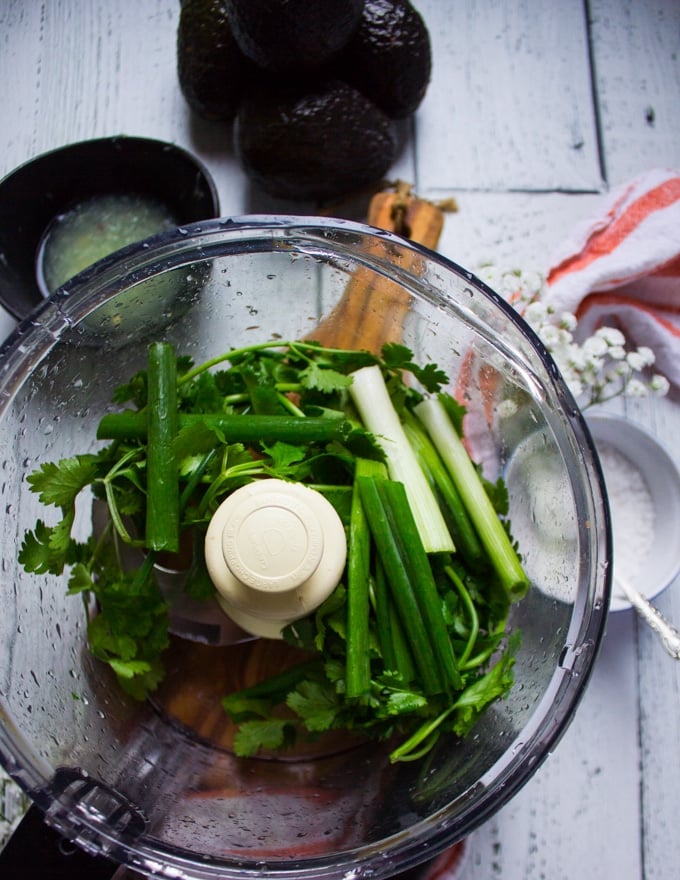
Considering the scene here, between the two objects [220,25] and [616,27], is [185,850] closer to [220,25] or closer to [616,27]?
[220,25]

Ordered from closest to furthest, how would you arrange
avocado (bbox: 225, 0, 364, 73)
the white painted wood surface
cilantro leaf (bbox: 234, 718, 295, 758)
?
cilantro leaf (bbox: 234, 718, 295, 758) < avocado (bbox: 225, 0, 364, 73) < the white painted wood surface

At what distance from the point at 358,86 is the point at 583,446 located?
70 centimetres

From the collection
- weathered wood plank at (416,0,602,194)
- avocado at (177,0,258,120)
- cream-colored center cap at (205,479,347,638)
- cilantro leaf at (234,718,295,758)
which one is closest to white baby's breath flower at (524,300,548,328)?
weathered wood plank at (416,0,602,194)

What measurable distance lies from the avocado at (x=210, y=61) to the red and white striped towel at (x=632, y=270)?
57cm

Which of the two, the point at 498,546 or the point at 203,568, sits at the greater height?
the point at 498,546

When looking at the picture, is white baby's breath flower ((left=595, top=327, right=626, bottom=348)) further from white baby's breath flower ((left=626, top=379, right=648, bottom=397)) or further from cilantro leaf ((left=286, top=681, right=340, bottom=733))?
cilantro leaf ((left=286, top=681, right=340, bottom=733))

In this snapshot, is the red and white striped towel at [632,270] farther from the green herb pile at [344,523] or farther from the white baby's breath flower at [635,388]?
the green herb pile at [344,523]

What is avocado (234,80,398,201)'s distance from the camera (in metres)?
1.24

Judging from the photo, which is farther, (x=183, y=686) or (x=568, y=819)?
(x=568, y=819)

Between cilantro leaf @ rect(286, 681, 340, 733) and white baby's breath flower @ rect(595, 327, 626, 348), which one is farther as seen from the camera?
white baby's breath flower @ rect(595, 327, 626, 348)

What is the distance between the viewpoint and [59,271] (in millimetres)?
1358

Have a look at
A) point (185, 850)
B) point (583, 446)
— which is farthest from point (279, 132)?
point (185, 850)

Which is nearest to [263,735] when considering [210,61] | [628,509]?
[628,509]

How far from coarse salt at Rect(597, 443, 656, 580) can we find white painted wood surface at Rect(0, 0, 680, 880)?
4.3 inches
